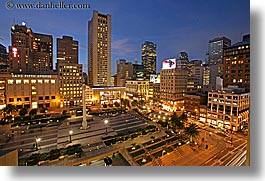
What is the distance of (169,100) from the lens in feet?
68.5

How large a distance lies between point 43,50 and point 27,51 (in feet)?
71.7

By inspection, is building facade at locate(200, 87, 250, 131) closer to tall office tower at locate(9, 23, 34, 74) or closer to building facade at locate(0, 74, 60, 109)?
building facade at locate(0, 74, 60, 109)

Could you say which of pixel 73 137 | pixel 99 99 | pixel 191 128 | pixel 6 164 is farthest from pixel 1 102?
pixel 191 128

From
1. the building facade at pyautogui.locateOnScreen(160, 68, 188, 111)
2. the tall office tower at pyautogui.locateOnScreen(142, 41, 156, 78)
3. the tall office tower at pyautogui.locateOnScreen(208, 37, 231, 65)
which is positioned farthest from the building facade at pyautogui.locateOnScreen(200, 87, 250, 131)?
the tall office tower at pyautogui.locateOnScreen(142, 41, 156, 78)

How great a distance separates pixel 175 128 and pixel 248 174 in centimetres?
731

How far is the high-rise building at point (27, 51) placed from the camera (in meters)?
28.5

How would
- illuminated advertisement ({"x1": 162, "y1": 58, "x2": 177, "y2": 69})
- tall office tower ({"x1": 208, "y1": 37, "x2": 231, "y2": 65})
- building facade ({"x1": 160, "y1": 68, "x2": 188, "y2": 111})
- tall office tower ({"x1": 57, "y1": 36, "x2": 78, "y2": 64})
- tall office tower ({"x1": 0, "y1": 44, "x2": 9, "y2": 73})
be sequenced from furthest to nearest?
tall office tower ({"x1": 57, "y1": 36, "x2": 78, "y2": 64})
tall office tower ({"x1": 208, "y1": 37, "x2": 231, "y2": 65})
tall office tower ({"x1": 0, "y1": 44, "x2": 9, "y2": 73})
illuminated advertisement ({"x1": 162, "y1": 58, "x2": 177, "y2": 69})
building facade ({"x1": 160, "y1": 68, "x2": 188, "y2": 111})

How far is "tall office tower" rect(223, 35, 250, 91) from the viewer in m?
16.3

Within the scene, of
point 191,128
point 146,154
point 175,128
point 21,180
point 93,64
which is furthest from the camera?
point 93,64

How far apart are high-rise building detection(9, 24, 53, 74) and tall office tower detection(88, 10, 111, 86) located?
11.1m

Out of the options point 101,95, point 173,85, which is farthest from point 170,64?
point 101,95

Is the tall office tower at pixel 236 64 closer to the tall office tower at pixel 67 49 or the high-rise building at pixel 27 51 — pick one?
the high-rise building at pixel 27 51

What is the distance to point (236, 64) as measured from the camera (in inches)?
680

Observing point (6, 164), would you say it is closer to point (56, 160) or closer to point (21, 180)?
point (21, 180)
